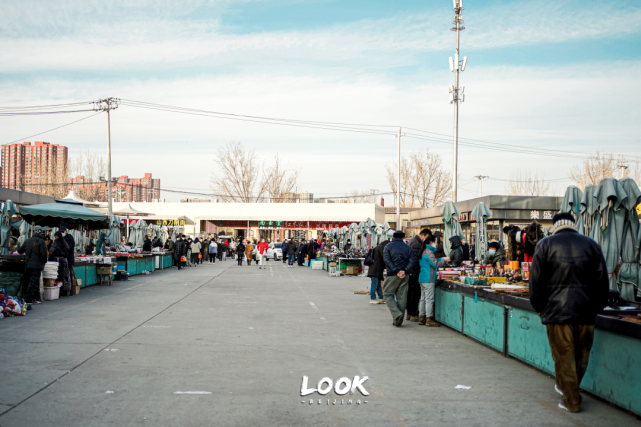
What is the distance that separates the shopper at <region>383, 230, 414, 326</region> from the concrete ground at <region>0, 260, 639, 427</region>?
41 centimetres

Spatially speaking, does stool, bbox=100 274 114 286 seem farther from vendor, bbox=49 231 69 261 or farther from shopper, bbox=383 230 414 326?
shopper, bbox=383 230 414 326

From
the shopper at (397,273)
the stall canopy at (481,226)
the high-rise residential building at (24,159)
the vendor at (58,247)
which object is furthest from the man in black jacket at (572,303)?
the high-rise residential building at (24,159)

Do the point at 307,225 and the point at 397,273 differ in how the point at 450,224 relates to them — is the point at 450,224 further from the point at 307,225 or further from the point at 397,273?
the point at 307,225

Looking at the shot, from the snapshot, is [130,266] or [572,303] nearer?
[572,303]

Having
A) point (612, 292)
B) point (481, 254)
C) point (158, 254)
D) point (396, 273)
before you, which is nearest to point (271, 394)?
point (612, 292)

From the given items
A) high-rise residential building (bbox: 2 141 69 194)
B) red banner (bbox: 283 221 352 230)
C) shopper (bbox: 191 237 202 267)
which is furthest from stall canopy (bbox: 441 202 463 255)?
high-rise residential building (bbox: 2 141 69 194)

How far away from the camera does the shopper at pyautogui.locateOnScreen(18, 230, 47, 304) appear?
13727mm

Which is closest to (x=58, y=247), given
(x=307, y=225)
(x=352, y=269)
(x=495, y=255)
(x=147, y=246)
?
(x=495, y=255)

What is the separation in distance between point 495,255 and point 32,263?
11.1 meters

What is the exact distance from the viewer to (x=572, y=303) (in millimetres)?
5645

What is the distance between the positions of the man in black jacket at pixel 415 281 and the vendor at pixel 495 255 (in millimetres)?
2809

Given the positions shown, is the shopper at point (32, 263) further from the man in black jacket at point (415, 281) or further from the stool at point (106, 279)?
the man in black jacket at point (415, 281)

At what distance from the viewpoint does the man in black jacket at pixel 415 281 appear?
11.5m

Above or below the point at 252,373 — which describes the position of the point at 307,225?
above
